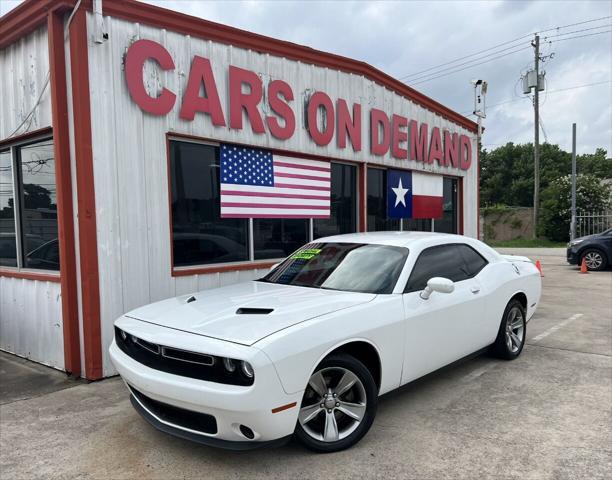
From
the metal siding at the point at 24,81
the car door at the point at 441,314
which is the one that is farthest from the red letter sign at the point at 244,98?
the car door at the point at 441,314

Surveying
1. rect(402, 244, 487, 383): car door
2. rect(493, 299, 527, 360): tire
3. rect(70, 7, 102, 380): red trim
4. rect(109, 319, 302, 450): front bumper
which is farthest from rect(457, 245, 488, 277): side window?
rect(70, 7, 102, 380): red trim

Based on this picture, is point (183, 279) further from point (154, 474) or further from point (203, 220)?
point (154, 474)

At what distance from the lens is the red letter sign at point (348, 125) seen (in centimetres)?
815

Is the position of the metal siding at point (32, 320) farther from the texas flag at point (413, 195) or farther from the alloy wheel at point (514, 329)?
the texas flag at point (413, 195)

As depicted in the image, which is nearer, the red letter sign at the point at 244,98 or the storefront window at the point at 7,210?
the storefront window at the point at 7,210

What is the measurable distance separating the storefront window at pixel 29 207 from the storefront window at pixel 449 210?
845 cm

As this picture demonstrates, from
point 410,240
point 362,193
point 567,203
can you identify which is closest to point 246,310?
point 410,240

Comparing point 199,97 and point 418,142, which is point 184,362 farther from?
point 418,142

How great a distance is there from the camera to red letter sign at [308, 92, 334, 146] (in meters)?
7.57

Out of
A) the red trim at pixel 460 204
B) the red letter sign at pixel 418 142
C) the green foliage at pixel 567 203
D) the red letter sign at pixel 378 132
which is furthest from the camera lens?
the green foliage at pixel 567 203

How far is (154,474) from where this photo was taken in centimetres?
302

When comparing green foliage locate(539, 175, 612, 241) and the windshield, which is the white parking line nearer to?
the windshield

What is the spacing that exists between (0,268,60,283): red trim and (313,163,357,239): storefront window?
13.2 feet

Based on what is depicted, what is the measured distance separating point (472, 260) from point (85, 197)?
13.5 ft
